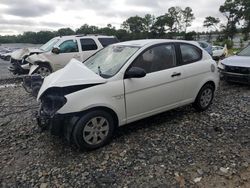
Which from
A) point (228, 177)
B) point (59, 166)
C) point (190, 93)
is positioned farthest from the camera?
point (190, 93)

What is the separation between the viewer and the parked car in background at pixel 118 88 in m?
3.85

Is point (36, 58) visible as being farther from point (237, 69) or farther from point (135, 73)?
point (237, 69)

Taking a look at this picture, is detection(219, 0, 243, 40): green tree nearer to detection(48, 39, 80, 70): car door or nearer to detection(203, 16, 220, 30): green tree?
detection(203, 16, 220, 30): green tree

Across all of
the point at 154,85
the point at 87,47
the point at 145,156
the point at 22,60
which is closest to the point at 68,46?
the point at 87,47

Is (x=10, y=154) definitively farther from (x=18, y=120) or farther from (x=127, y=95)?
(x=127, y=95)

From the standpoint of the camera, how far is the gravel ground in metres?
3.35

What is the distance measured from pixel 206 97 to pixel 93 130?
2881 millimetres

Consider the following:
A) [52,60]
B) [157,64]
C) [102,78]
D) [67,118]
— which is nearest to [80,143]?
[67,118]

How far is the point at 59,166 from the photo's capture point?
3686 millimetres

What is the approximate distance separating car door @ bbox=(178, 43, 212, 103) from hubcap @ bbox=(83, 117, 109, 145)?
1.89m

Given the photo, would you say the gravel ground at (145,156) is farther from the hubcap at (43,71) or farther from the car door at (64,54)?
the car door at (64,54)

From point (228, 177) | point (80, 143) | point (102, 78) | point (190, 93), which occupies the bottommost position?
point (228, 177)

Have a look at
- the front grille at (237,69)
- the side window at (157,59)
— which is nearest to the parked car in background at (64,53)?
the front grille at (237,69)

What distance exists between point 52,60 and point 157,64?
6373mm
